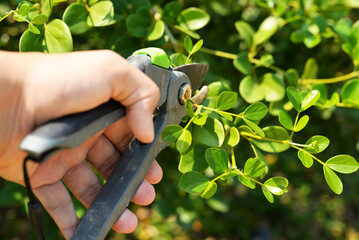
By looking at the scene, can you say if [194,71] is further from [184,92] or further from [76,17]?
[76,17]

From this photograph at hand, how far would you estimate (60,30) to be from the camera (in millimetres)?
930

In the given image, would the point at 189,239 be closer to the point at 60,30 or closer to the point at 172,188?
the point at 172,188

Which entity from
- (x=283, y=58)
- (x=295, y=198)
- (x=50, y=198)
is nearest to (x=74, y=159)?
(x=50, y=198)

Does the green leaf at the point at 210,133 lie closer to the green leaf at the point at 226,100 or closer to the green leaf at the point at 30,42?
the green leaf at the point at 226,100

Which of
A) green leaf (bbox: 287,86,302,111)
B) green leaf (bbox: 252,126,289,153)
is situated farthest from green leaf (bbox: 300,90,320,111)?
green leaf (bbox: 252,126,289,153)

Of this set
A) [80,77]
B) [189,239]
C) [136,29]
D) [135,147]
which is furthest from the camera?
[189,239]

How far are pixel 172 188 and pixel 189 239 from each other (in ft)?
2.71

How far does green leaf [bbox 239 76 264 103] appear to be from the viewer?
110 centimetres

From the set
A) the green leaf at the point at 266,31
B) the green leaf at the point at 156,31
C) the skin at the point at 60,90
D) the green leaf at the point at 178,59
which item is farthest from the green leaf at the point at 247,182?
the green leaf at the point at 266,31

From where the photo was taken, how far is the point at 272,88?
112 cm

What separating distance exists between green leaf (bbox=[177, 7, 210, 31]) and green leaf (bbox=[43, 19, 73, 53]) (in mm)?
350

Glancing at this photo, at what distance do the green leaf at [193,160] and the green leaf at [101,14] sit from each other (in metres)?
0.40

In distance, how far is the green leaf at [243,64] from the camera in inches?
43.9

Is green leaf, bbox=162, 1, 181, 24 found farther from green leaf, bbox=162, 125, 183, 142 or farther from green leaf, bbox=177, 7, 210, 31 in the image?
green leaf, bbox=162, 125, 183, 142
